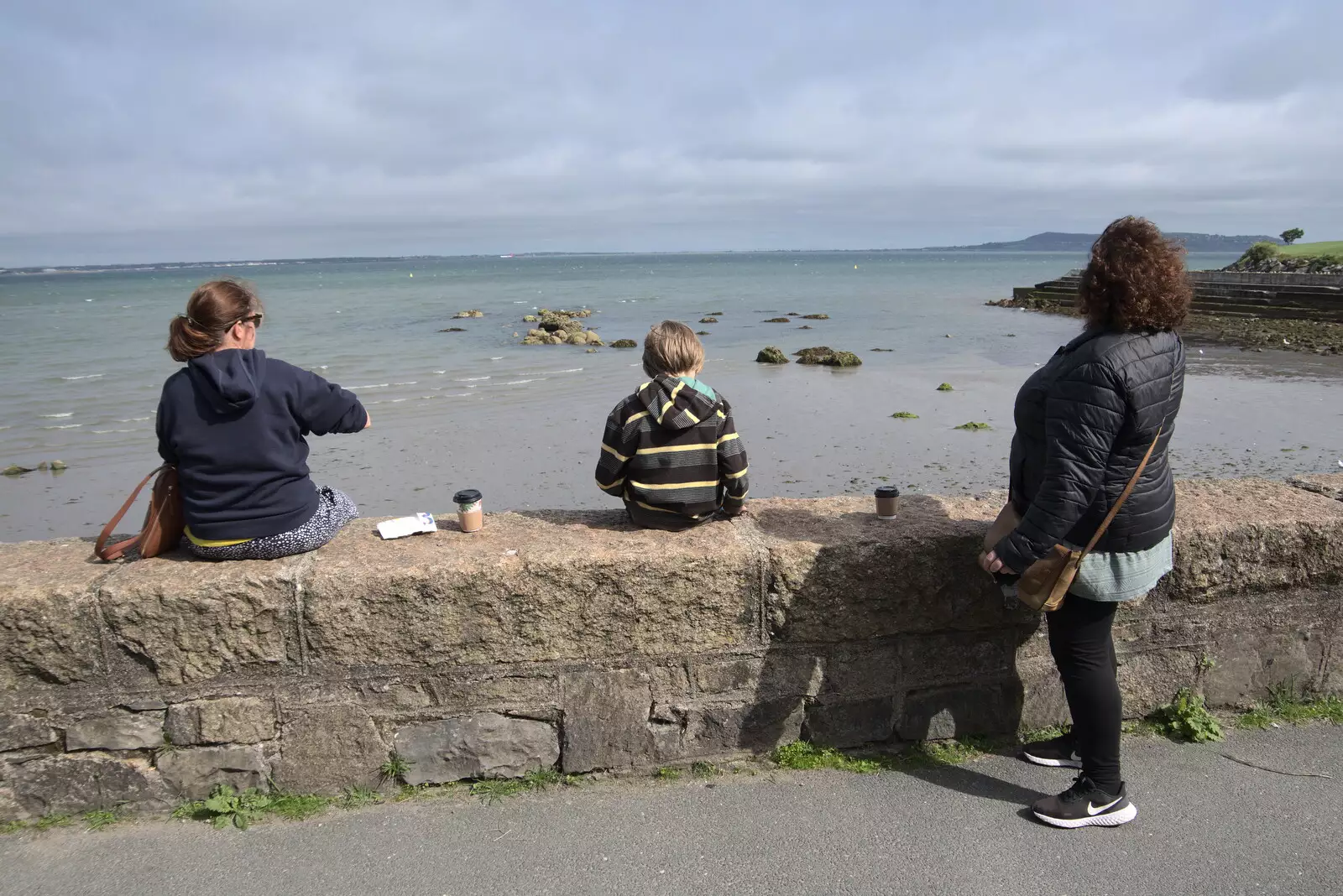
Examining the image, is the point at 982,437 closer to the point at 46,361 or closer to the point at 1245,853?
the point at 1245,853

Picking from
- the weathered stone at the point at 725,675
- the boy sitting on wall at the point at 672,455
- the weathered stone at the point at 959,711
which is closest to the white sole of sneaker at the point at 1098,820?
the weathered stone at the point at 959,711

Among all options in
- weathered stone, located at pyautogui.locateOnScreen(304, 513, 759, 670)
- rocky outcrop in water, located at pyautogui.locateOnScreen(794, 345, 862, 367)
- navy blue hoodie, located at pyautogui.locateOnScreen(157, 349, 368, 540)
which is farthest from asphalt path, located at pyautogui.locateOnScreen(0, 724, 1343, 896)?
rocky outcrop in water, located at pyautogui.locateOnScreen(794, 345, 862, 367)

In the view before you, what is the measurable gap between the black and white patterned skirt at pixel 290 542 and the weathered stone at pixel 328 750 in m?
0.51

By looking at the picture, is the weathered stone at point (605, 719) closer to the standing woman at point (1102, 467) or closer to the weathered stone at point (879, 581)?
the weathered stone at point (879, 581)

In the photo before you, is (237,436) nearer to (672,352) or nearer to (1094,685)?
(672,352)

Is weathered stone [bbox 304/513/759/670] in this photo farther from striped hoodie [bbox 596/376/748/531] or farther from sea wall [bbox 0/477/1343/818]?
striped hoodie [bbox 596/376/748/531]

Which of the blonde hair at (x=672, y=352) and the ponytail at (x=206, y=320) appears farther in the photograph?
the blonde hair at (x=672, y=352)

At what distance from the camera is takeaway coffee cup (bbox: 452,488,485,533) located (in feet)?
10.3

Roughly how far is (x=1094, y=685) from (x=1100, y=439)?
82cm

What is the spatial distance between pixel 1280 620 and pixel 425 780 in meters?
3.13

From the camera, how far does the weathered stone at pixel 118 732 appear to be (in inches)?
108

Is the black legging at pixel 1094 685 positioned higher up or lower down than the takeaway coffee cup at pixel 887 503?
lower down

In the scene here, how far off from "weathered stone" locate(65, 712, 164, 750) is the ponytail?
114cm

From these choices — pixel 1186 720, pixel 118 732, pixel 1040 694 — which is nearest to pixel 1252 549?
pixel 1186 720
